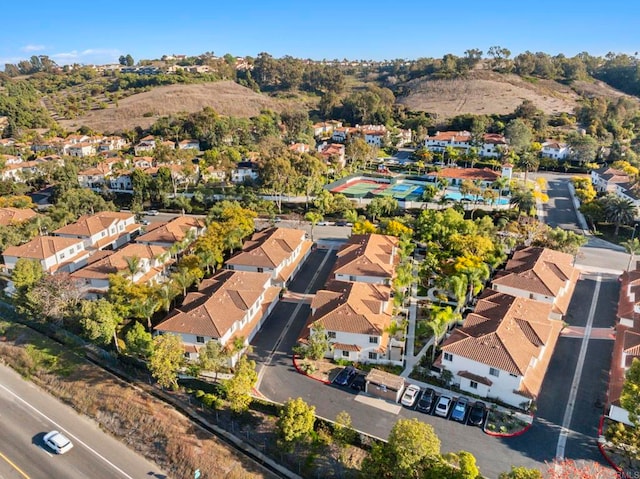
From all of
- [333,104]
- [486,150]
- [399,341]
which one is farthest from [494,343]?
[333,104]

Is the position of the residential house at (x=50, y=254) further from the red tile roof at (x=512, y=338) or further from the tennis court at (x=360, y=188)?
the tennis court at (x=360, y=188)

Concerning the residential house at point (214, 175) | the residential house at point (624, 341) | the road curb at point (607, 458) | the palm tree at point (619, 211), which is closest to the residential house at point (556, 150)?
the palm tree at point (619, 211)


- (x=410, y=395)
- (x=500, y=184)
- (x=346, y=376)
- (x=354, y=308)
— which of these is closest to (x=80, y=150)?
(x=500, y=184)

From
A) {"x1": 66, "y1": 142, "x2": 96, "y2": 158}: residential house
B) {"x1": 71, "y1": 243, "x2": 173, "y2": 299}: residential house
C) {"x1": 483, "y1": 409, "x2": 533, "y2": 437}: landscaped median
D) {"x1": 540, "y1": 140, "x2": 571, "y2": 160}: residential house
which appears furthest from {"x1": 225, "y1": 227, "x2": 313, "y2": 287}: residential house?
{"x1": 66, "y1": 142, "x2": 96, "y2": 158}: residential house

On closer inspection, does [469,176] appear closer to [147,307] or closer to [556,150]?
[556,150]

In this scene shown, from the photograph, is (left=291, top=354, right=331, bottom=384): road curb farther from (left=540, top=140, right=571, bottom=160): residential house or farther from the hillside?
the hillside

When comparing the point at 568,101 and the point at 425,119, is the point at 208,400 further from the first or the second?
the point at 568,101
